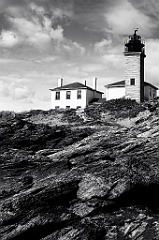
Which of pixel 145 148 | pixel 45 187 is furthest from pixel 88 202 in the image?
pixel 145 148

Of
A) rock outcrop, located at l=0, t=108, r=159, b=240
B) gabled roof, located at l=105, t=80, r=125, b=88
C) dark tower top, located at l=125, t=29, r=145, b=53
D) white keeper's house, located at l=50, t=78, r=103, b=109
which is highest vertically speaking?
dark tower top, located at l=125, t=29, r=145, b=53

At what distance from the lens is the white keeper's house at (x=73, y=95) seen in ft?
172

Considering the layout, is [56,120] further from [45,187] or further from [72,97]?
[45,187]

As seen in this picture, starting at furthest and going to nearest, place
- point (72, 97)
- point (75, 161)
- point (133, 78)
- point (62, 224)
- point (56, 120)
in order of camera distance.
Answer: point (72, 97), point (133, 78), point (56, 120), point (75, 161), point (62, 224)

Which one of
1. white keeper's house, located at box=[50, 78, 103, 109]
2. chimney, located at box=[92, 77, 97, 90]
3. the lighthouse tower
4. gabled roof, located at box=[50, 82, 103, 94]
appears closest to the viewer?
the lighthouse tower

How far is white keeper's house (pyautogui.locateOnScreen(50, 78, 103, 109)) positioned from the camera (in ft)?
172

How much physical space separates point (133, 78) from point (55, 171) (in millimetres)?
32577

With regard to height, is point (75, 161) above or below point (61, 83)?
below

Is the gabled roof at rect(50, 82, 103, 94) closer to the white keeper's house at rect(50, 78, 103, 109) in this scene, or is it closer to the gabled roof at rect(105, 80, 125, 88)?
the white keeper's house at rect(50, 78, 103, 109)

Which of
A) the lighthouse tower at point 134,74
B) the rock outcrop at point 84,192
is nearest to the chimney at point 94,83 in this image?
the lighthouse tower at point 134,74

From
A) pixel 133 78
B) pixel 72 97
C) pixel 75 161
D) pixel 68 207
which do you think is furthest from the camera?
pixel 72 97

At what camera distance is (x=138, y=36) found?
49.4 meters

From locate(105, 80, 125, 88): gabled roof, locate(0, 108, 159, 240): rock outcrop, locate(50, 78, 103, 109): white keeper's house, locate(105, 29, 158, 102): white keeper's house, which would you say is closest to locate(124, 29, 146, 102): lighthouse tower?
locate(105, 29, 158, 102): white keeper's house

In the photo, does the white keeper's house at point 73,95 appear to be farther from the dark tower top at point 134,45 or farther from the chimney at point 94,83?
the dark tower top at point 134,45
